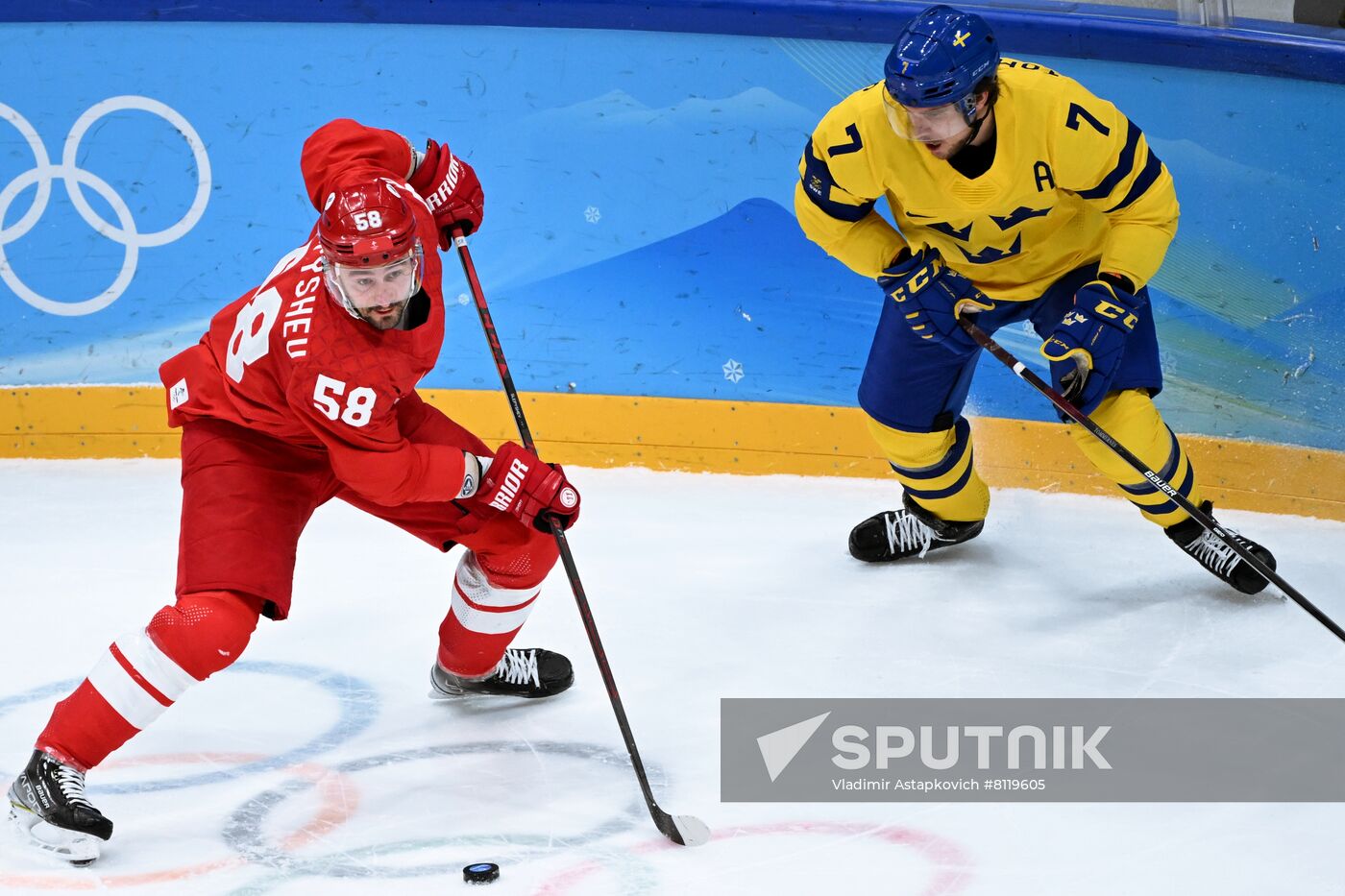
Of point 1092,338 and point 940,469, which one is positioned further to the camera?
point 940,469

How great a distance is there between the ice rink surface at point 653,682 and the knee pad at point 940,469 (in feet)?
0.52

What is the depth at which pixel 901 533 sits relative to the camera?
3.78 metres

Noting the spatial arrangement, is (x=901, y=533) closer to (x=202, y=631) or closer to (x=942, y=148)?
(x=942, y=148)

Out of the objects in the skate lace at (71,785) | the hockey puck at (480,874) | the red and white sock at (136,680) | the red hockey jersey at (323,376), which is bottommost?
the hockey puck at (480,874)

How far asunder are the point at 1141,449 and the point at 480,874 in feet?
5.67

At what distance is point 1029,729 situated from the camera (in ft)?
9.38

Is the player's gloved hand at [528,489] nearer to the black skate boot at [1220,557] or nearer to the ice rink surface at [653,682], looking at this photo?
the ice rink surface at [653,682]

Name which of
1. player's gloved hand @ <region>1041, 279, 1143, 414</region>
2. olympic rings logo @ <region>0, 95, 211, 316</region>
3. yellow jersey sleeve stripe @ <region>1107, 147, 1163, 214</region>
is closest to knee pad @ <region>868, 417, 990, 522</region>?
player's gloved hand @ <region>1041, 279, 1143, 414</region>

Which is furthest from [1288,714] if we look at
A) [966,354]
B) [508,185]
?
[508,185]

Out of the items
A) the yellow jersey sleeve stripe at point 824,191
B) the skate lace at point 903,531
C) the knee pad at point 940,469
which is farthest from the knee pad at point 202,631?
the skate lace at point 903,531

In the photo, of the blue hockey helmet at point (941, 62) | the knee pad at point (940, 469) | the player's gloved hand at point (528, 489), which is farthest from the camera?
the knee pad at point (940, 469)

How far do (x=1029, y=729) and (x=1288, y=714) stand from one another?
1.80 feet

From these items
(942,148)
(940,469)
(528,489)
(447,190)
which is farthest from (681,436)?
(528,489)

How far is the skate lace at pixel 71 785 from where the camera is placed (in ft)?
8.06
